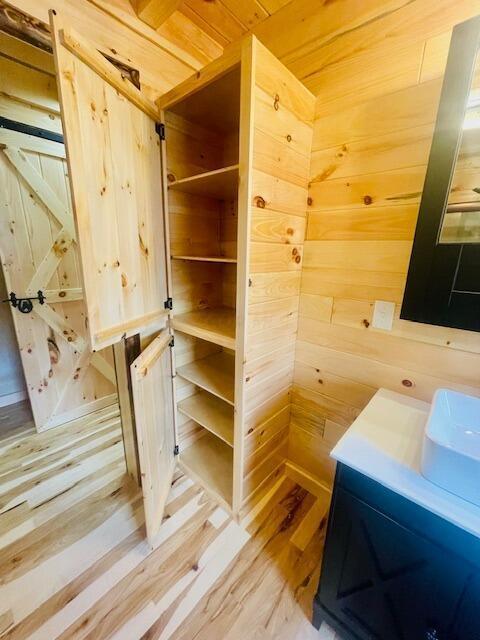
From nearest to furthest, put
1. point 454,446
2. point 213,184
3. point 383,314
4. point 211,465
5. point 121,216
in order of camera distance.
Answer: point 454,446, point 121,216, point 383,314, point 213,184, point 211,465

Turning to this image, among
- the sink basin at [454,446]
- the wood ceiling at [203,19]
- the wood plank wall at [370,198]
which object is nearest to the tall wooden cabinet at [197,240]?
the wood plank wall at [370,198]

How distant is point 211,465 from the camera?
5.50 ft

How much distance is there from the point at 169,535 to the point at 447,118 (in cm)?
212

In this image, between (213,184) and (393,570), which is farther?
(213,184)

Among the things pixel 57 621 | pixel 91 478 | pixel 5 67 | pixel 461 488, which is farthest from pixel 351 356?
pixel 5 67

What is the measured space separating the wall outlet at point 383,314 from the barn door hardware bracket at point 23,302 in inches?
87.5

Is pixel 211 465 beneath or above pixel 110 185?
beneath

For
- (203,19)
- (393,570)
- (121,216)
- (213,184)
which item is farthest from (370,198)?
(393,570)

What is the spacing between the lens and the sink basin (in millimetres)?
625

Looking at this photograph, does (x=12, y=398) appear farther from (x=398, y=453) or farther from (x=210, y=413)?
(x=398, y=453)

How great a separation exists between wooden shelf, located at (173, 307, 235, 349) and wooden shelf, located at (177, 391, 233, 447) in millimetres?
519

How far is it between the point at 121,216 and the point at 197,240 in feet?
1.85

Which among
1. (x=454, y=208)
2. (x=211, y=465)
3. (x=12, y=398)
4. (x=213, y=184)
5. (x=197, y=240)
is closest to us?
(x=454, y=208)

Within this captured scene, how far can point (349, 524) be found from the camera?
84cm
